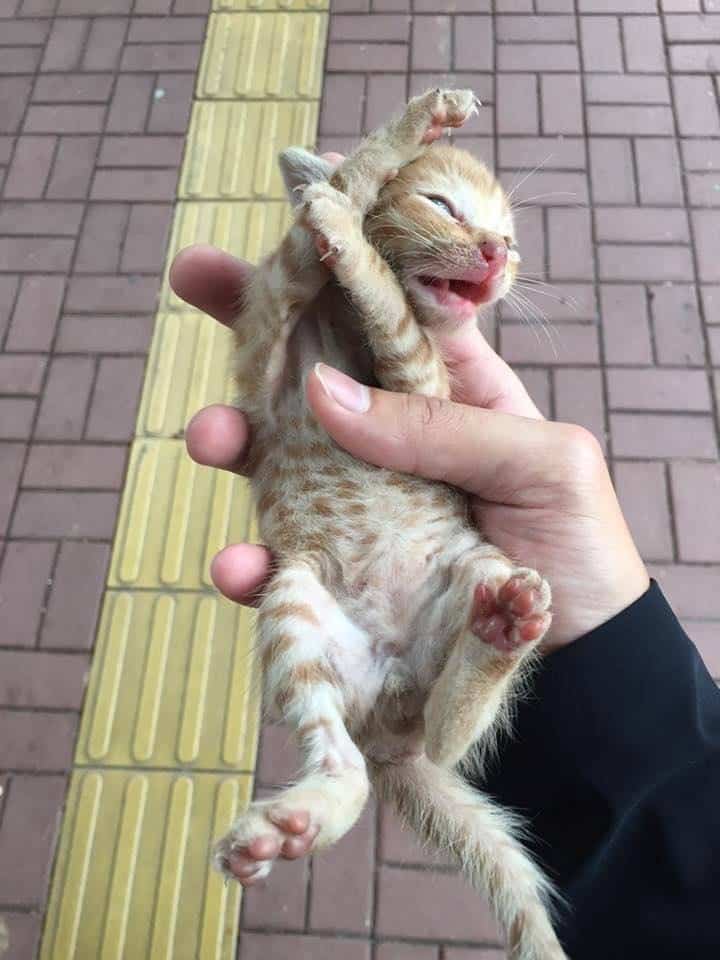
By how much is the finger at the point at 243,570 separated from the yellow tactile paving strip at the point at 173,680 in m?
0.25

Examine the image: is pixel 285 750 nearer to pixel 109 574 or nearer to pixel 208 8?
pixel 109 574

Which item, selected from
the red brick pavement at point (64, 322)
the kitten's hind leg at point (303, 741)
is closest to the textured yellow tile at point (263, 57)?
the red brick pavement at point (64, 322)

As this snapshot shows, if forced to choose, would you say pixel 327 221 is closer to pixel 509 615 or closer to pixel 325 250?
pixel 325 250

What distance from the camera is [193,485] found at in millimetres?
3889

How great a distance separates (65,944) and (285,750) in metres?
1.01

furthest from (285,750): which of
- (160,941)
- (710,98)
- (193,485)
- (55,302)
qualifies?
(710,98)

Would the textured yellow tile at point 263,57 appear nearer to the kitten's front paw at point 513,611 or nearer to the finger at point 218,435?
the finger at point 218,435

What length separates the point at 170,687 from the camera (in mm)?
3447

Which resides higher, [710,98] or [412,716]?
[710,98]

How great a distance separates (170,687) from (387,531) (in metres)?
1.59

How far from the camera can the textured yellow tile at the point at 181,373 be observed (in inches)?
159

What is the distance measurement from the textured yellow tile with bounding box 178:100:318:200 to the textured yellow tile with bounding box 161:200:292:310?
0.07 metres

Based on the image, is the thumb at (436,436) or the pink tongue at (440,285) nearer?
the thumb at (436,436)

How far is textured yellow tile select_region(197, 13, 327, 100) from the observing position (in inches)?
196
